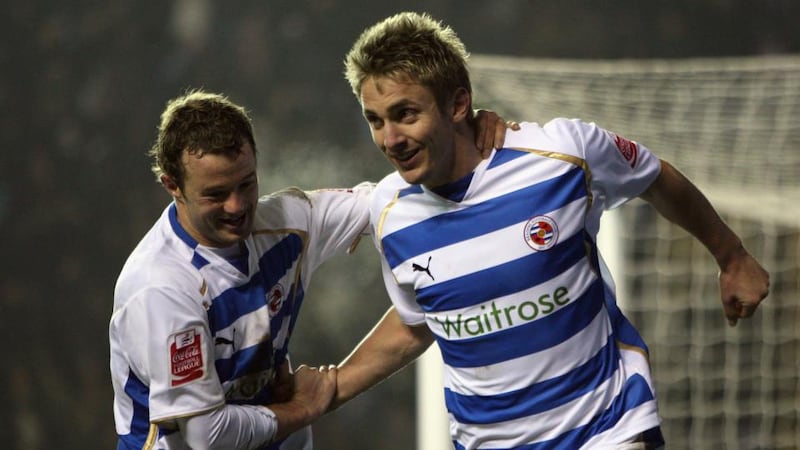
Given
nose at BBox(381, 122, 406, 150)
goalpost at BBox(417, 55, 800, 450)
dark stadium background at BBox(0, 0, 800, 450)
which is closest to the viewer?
nose at BBox(381, 122, 406, 150)

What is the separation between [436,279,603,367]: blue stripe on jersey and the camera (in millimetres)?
1513

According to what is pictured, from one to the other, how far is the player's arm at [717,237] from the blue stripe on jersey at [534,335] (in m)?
0.23

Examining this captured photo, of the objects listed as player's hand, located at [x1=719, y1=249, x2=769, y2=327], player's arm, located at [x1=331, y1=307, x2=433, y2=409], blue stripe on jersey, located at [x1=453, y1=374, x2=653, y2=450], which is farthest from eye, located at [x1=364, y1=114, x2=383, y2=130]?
player's hand, located at [x1=719, y1=249, x2=769, y2=327]

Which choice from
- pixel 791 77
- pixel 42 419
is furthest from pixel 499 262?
pixel 42 419

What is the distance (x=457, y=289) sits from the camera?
1555mm

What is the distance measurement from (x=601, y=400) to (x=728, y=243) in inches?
15.6

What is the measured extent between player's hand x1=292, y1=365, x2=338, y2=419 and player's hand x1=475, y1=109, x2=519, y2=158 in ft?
1.67

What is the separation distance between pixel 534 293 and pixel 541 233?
0.10 metres

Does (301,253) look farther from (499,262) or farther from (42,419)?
(42,419)

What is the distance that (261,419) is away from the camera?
157 centimetres

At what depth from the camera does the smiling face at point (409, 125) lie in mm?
1479

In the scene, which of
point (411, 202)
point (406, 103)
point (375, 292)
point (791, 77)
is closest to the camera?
point (406, 103)

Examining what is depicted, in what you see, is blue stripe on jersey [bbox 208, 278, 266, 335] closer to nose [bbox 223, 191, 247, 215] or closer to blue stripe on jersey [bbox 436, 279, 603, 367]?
nose [bbox 223, 191, 247, 215]

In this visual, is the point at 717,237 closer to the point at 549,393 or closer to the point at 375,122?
the point at 549,393
